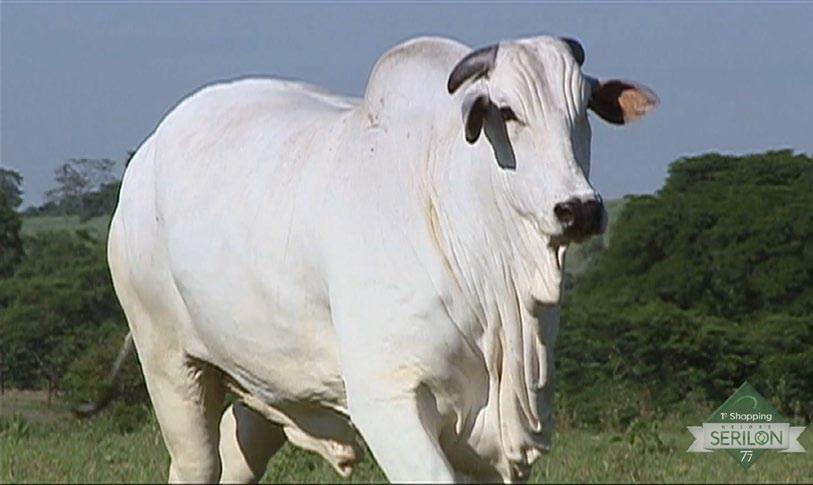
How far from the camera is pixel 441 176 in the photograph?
5.10 m

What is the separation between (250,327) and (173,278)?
1.66 feet

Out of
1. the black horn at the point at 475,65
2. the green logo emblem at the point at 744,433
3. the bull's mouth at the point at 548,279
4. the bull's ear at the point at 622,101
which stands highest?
the black horn at the point at 475,65

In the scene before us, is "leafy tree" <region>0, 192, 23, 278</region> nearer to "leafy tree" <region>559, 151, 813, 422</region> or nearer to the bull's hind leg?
"leafy tree" <region>559, 151, 813, 422</region>

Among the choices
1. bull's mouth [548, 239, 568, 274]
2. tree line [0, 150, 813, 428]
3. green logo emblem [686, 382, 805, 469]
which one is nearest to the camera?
bull's mouth [548, 239, 568, 274]

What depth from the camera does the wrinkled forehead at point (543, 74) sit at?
4.81 meters

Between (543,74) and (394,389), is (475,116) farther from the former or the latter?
(394,389)

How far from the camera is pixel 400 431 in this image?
16.2ft

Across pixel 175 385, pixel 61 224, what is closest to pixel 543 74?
pixel 175 385

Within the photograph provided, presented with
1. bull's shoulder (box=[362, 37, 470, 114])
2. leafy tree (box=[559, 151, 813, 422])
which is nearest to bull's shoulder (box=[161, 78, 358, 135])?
bull's shoulder (box=[362, 37, 470, 114])

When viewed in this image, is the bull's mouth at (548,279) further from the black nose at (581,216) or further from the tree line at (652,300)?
the tree line at (652,300)

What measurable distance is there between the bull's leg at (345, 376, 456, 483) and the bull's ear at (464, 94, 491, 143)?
0.69m

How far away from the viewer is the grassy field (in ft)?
23.9

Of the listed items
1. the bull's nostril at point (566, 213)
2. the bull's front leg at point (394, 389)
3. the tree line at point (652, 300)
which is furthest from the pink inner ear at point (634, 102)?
the tree line at point (652, 300)

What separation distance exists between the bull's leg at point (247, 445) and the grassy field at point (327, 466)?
72 centimetres
